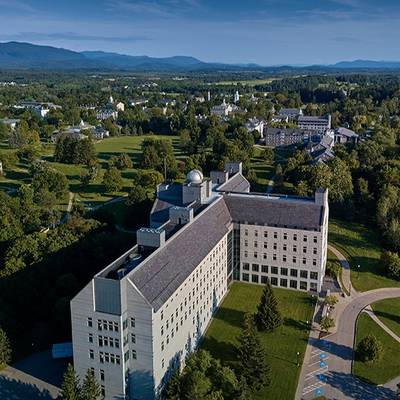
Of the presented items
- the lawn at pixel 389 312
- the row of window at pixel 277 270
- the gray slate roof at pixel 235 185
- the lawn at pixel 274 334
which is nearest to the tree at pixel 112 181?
the gray slate roof at pixel 235 185

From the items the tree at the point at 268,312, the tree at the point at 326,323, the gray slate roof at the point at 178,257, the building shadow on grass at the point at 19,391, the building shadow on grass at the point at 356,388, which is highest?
the gray slate roof at the point at 178,257

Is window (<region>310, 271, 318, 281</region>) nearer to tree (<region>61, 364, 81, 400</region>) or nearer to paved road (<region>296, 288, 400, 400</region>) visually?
paved road (<region>296, 288, 400, 400</region>)

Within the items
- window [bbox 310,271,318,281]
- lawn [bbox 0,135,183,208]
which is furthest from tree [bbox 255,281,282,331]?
lawn [bbox 0,135,183,208]

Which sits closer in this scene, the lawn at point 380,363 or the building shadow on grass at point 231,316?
the lawn at point 380,363

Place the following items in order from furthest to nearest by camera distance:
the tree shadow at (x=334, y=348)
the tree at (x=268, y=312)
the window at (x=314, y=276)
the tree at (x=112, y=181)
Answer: the tree at (x=112, y=181)
the window at (x=314, y=276)
the tree at (x=268, y=312)
the tree shadow at (x=334, y=348)

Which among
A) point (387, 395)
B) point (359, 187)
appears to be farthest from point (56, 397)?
point (359, 187)

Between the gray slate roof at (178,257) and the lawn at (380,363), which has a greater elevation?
the gray slate roof at (178,257)

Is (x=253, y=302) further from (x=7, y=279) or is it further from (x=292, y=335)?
(x=7, y=279)

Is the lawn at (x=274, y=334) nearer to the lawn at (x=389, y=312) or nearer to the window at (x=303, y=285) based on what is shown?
the window at (x=303, y=285)
